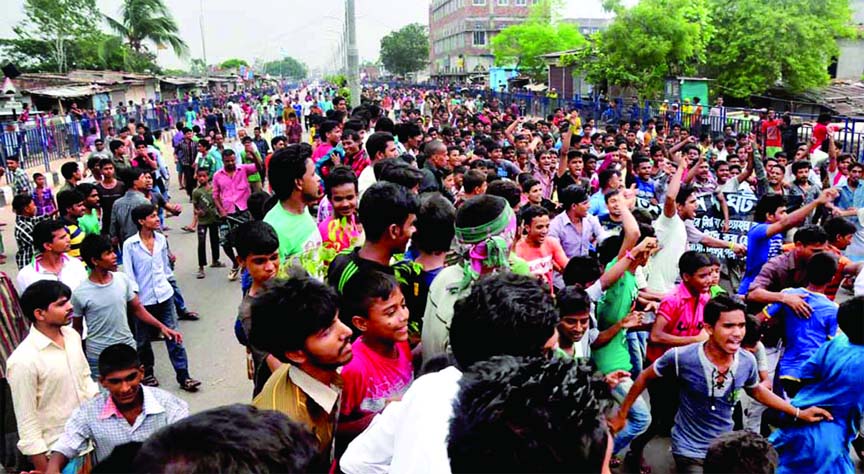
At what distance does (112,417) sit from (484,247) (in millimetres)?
1797

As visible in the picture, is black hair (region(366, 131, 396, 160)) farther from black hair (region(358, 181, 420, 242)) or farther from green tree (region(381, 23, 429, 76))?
green tree (region(381, 23, 429, 76))

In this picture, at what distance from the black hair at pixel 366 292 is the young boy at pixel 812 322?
2.52 meters

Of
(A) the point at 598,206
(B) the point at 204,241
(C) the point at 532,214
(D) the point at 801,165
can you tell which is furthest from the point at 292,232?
(D) the point at 801,165

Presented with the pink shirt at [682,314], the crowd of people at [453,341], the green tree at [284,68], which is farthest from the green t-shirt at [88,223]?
the green tree at [284,68]

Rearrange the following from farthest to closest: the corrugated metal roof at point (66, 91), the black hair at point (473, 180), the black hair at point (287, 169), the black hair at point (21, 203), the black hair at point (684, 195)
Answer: the corrugated metal roof at point (66, 91) → the black hair at point (21, 203) → the black hair at point (684, 195) → the black hair at point (473, 180) → the black hair at point (287, 169)

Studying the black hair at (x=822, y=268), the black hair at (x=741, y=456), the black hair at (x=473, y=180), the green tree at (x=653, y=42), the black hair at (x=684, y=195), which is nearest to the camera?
the black hair at (x=741, y=456)

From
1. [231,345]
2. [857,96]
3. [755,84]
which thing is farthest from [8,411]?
[857,96]

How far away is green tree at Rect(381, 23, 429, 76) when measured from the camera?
3915 inches

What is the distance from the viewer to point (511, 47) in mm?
51562

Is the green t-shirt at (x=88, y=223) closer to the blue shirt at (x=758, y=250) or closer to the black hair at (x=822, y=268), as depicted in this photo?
the blue shirt at (x=758, y=250)

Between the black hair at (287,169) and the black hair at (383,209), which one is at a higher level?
the black hair at (287,169)

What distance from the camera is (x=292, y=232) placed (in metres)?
3.75

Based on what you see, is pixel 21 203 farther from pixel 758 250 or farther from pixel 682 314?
pixel 758 250

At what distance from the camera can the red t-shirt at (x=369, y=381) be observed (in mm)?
2443
